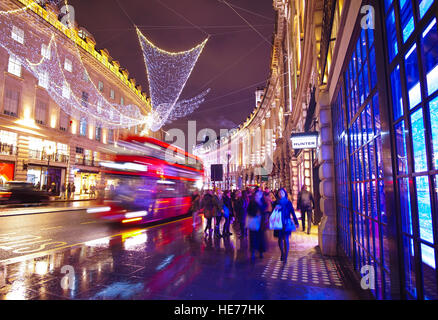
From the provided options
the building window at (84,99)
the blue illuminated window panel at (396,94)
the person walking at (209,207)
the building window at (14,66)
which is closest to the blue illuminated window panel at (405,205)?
the blue illuminated window panel at (396,94)

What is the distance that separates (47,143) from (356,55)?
3584 centimetres

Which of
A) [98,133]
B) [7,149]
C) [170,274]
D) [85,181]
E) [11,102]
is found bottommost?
[170,274]

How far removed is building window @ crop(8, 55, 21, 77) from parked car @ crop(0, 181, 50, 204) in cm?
1308

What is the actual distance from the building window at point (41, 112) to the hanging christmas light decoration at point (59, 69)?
1.67m

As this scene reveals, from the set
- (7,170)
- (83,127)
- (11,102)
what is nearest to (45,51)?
(11,102)

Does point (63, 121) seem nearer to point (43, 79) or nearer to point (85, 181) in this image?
point (43, 79)

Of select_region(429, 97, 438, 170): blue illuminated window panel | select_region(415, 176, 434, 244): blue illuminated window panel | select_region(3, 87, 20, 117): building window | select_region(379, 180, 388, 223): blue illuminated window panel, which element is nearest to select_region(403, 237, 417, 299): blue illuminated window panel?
select_region(415, 176, 434, 244): blue illuminated window panel

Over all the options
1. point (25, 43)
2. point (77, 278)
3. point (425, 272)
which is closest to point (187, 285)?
point (77, 278)

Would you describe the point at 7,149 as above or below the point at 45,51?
below

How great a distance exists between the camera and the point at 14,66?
91.7 ft

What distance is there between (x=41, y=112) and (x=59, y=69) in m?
5.80

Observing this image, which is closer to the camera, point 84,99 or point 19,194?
point 19,194

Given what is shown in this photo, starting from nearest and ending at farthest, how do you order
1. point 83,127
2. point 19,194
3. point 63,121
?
1. point 19,194
2. point 63,121
3. point 83,127
